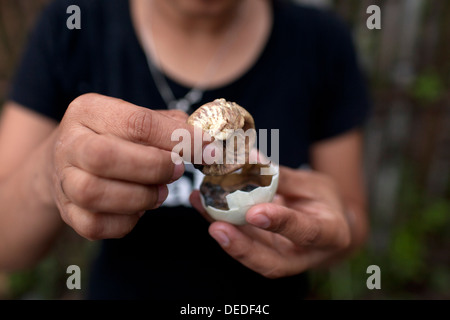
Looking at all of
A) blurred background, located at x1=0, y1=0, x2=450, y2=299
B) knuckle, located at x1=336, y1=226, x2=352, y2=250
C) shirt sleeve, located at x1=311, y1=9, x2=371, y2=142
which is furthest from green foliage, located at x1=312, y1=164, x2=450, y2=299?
knuckle, located at x1=336, y1=226, x2=352, y2=250

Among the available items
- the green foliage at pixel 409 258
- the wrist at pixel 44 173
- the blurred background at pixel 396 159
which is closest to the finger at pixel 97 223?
the wrist at pixel 44 173

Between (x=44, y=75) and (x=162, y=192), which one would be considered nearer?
(x=162, y=192)

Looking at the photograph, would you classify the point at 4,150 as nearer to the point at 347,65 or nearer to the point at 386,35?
the point at 347,65

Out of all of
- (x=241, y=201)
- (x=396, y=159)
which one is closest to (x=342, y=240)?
(x=241, y=201)

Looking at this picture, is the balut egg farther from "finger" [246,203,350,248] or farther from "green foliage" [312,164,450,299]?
"green foliage" [312,164,450,299]

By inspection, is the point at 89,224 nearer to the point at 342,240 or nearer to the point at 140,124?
the point at 140,124

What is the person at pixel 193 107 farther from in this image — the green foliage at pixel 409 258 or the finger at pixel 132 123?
the green foliage at pixel 409 258
